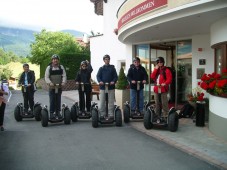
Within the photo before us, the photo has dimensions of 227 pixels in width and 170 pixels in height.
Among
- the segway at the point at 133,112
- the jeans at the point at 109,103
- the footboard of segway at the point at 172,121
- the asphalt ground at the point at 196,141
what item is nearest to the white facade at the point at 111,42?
the segway at the point at 133,112

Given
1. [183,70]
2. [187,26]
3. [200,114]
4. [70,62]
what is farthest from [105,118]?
[70,62]

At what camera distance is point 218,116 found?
6926 mm

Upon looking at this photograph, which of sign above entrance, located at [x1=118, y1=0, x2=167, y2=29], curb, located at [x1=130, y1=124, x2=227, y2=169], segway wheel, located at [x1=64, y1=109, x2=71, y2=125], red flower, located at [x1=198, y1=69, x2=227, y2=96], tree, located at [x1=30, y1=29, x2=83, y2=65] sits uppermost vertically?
tree, located at [x1=30, y1=29, x2=83, y2=65]

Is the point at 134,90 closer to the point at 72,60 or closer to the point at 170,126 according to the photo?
the point at 170,126

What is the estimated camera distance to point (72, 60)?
85.1 ft

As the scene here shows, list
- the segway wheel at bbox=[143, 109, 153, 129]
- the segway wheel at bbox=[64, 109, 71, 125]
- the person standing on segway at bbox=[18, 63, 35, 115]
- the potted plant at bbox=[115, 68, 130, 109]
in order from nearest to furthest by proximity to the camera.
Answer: the segway wheel at bbox=[143, 109, 153, 129], the segway wheel at bbox=[64, 109, 71, 125], the person standing on segway at bbox=[18, 63, 35, 115], the potted plant at bbox=[115, 68, 130, 109]

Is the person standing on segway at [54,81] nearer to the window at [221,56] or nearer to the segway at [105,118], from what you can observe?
the segway at [105,118]

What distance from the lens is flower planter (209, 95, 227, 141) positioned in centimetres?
667

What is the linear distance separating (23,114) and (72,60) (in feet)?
53.9

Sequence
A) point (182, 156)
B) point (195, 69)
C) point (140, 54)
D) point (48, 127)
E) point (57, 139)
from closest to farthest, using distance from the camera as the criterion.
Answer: point (182, 156)
point (57, 139)
point (48, 127)
point (195, 69)
point (140, 54)

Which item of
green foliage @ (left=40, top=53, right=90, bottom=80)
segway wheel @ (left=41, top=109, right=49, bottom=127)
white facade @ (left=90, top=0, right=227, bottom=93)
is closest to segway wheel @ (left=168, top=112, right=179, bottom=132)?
white facade @ (left=90, top=0, right=227, bottom=93)

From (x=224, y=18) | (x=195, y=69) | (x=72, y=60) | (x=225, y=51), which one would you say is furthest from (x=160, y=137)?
(x=72, y=60)

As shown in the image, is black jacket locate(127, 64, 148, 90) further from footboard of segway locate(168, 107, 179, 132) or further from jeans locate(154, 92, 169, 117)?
footboard of segway locate(168, 107, 179, 132)

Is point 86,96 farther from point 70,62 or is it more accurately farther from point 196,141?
point 70,62
